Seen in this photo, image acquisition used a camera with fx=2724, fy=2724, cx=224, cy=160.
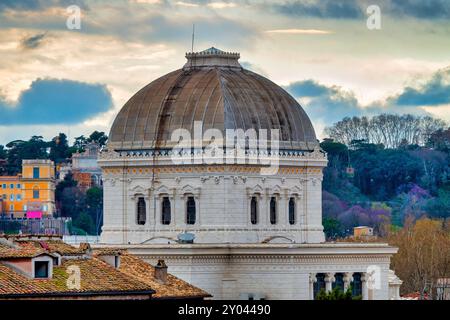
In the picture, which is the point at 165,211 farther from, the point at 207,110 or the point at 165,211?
the point at 207,110

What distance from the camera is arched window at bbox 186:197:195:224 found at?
100125 millimetres

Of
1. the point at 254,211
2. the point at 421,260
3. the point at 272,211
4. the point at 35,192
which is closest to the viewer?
the point at 254,211

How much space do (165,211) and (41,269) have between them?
121 feet

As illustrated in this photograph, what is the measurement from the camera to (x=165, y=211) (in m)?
101

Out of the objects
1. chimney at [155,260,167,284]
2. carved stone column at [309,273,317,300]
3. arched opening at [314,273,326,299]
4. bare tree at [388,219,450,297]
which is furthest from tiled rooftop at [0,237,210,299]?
bare tree at [388,219,450,297]

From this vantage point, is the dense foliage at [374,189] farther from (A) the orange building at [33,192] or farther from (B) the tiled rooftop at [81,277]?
(B) the tiled rooftop at [81,277]

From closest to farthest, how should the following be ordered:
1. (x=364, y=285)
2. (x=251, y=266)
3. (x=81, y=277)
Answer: (x=81, y=277) → (x=251, y=266) → (x=364, y=285)

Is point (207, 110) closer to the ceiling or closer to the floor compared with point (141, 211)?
closer to the ceiling

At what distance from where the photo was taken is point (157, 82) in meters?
103

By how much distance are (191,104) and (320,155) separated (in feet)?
19.3

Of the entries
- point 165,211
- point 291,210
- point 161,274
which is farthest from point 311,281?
point 161,274

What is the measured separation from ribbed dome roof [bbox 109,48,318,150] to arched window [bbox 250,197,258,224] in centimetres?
230
